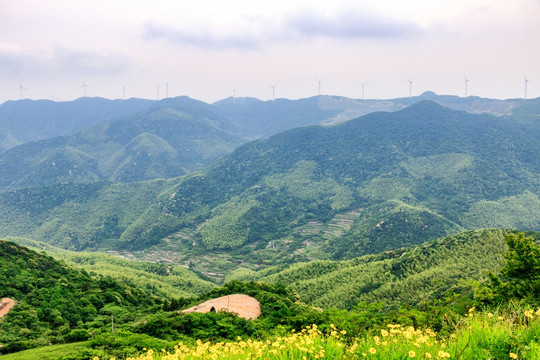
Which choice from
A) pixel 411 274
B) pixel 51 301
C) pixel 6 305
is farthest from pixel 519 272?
pixel 6 305

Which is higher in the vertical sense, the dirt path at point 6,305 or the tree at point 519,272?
the tree at point 519,272

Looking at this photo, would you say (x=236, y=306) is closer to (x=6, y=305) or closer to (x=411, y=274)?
(x=6, y=305)

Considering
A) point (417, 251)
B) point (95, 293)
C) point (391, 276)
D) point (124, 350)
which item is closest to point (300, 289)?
point (391, 276)

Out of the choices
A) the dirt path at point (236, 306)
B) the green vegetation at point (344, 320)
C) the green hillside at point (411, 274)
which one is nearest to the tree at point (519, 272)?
the green vegetation at point (344, 320)

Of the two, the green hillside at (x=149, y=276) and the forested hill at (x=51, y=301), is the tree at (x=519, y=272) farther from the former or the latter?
the green hillside at (x=149, y=276)

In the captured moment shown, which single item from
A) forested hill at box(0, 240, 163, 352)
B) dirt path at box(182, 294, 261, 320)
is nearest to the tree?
dirt path at box(182, 294, 261, 320)

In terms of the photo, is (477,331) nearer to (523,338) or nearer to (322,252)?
(523,338)

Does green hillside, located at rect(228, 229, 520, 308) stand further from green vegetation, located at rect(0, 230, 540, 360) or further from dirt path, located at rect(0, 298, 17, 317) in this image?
dirt path, located at rect(0, 298, 17, 317)

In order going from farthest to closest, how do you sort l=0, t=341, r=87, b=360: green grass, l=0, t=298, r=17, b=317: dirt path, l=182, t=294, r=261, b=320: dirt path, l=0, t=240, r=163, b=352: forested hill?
l=0, t=298, r=17, b=317: dirt path
l=182, t=294, r=261, b=320: dirt path
l=0, t=240, r=163, b=352: forested hill
l=0, t=341, r=87, b=360: green grass
